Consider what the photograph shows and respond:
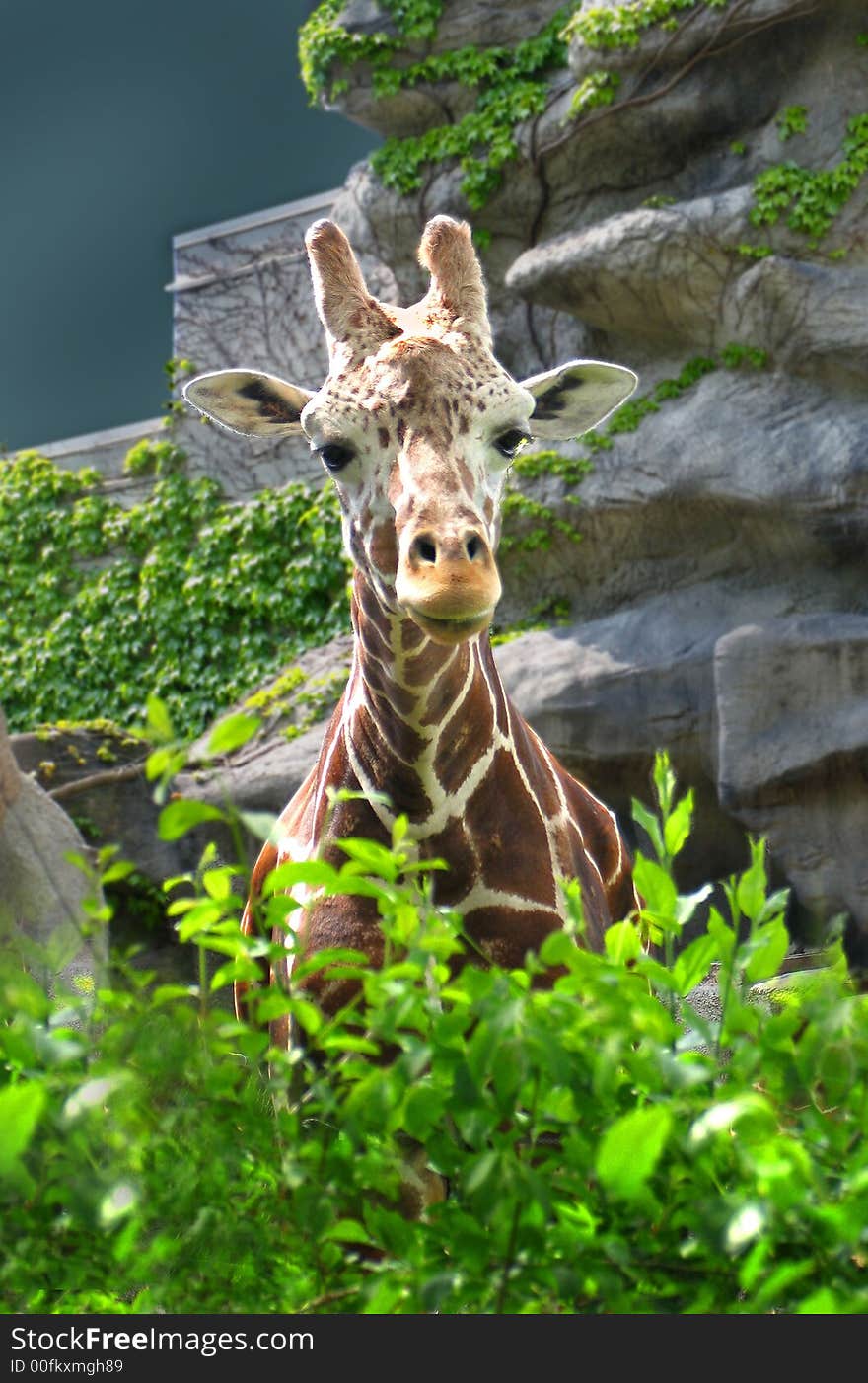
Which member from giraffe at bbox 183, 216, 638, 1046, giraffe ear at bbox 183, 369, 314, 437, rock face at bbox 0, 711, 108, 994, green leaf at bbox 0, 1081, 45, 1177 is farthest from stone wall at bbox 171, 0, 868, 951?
green leaf at bbox 0, 1081, 45, 1177

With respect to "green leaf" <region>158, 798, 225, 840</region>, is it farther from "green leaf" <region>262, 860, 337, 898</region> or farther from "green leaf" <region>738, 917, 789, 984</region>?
"green leaf" <region>738, 917, 789, 984</region>

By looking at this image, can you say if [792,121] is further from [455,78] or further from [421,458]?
[421,458]

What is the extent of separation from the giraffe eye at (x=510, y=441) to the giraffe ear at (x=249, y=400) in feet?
2.81

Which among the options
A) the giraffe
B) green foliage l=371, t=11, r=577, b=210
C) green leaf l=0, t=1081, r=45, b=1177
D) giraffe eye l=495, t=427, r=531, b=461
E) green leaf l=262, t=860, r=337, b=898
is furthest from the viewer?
green foliage l=371, t=11, r=577, b=210

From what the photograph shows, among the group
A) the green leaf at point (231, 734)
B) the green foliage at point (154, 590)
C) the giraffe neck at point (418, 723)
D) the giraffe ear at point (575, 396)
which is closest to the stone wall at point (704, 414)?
the green foliage at point (154, 590)

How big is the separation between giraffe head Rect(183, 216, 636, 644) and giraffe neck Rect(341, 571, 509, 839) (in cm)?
13

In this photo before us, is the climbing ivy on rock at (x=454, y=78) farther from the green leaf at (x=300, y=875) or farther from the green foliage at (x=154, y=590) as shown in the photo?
the green leaf at (x=300, y=875)

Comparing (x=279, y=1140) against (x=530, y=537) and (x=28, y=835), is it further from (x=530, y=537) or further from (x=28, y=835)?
(x=530, y=537)

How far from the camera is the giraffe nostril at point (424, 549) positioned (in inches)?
99.2

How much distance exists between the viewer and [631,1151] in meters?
0.91

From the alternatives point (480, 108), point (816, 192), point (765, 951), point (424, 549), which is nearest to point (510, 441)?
point (424, 549)

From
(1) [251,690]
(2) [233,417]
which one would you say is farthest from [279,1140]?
(1) [251,690]

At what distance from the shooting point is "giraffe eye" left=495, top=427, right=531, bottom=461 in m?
3.05

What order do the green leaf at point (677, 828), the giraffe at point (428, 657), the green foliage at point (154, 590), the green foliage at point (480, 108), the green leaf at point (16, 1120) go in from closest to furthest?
the green leaf at point (16, 1120)
the green leaf at point (677, 828)
the giraffe at point (428, 657)
the green foliage at point (480, 108)
the green foliage at point (154, 590)
